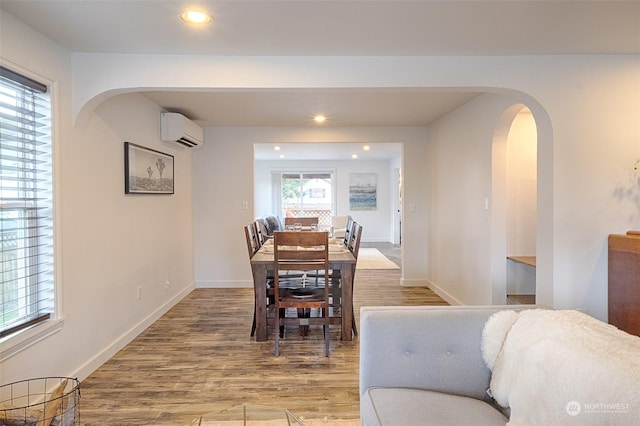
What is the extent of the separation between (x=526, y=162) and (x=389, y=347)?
2742mm

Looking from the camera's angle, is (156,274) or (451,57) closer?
(451,57)

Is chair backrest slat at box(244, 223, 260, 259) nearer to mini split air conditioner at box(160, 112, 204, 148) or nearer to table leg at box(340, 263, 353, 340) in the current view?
table leg at box(340, 263, 353, 340)

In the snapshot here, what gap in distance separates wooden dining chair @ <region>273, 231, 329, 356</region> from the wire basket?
1.38 meters

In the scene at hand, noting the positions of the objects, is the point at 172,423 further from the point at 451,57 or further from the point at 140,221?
the point at 451,57

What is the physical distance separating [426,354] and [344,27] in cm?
168

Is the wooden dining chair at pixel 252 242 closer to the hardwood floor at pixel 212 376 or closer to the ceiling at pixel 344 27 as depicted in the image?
the hardwood floor at pixel 212 376

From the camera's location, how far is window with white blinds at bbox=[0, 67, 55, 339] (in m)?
1.96

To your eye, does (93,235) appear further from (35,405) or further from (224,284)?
(224,284)

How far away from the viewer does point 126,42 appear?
88.8 inches

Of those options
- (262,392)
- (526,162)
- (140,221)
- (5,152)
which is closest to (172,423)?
(262,392)

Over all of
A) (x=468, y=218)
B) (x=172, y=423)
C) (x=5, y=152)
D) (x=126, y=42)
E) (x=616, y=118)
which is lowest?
(x=172, y=423)

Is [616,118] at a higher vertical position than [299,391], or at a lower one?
higher

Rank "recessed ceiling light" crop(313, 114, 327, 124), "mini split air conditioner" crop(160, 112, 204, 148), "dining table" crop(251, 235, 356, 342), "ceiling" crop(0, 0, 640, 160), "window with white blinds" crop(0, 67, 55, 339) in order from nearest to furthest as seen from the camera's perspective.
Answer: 1. "ceiling" crop(0, 0, 640, 160)
2. "window with white blinds" crop(0, 67, 55, 339)
3. "dining table" crop(251, 235, 356, 342)
4. "mini split air conditioner" crop(160, 112, 204, 148)
5. "recessed ceiling light" crop(313, 114, 327, 124)

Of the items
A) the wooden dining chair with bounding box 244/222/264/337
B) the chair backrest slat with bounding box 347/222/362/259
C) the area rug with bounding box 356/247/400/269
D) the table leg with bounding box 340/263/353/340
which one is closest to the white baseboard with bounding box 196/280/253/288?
the wooden dining chair with bounding box 244/222/264/337
